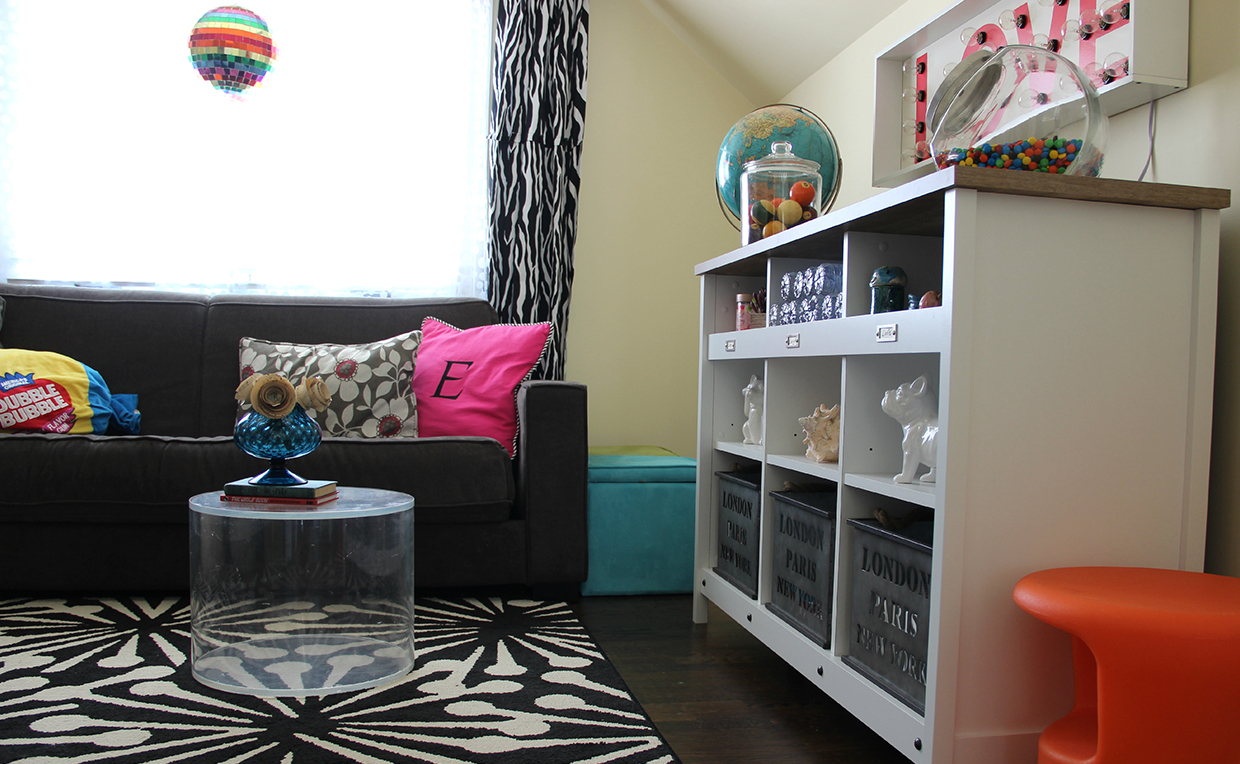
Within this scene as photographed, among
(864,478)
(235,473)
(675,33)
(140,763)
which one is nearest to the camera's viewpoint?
(140,763)

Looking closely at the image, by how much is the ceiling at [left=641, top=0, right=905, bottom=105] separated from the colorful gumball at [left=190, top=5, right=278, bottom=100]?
1.46 m

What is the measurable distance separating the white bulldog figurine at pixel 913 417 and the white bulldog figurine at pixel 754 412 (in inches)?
23.8

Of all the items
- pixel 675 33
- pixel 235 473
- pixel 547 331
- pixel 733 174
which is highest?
pixel 675 33

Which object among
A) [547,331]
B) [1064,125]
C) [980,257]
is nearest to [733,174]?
[547,331]

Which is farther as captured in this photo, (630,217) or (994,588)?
(630,217)

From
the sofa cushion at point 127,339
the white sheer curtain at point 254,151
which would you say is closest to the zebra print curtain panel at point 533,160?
the white sheer curtain at point 254,151

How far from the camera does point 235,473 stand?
6.95 ft

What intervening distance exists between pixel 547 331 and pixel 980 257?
1.65 m

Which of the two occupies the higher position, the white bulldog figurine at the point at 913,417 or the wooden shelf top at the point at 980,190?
the wooden shelf top at the point at 980,190

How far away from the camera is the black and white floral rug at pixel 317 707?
1.35 meters

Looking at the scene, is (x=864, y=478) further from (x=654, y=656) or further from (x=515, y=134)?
(x=515, y=134)

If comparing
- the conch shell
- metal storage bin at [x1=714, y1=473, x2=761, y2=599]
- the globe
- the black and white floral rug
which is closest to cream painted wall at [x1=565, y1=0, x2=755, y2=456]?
the globe

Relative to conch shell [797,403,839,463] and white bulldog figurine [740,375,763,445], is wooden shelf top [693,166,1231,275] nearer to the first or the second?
conch shell [797,403,839,463]

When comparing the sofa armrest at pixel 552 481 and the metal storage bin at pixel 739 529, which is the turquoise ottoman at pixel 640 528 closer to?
the sofa armrest at pixel 552 481
